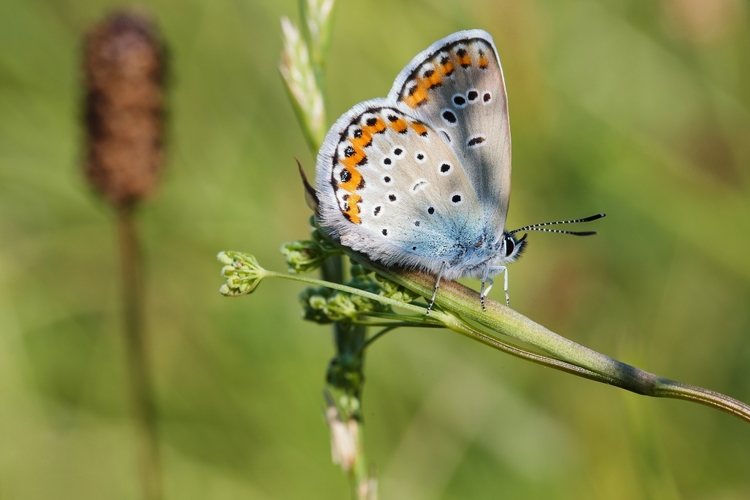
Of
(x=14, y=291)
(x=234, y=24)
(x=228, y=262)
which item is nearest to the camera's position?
(x=228, y=262)

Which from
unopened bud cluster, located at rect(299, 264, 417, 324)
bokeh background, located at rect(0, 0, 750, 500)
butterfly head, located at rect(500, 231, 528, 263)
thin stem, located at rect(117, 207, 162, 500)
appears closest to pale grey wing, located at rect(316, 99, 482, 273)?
butterfly head, located at rect(500, 231, 528, 263)

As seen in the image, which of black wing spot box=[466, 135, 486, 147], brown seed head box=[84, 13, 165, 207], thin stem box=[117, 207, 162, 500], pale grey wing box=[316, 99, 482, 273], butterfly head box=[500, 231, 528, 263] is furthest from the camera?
brown seed head box=[84, 13, 165, 207]

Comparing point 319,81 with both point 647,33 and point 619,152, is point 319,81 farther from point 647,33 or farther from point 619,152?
point 647,33

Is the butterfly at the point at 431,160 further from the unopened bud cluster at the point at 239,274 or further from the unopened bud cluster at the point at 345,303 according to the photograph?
the unopened bud cluster at the point at 239,274

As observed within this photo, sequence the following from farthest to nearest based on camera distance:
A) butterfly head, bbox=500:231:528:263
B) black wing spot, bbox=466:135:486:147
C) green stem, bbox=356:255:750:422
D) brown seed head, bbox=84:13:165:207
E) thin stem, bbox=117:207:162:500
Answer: brown seed head, bbox=84:13:165:207 < thin stem, bbox=117:207:162:500 < butterfly head, bbox=500:231:528:263 < black wing spot, bbox=466:135:486:147 < green stem, bbox=356:255:750:422

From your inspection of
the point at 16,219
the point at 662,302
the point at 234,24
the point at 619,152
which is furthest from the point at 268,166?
the point at 662,302

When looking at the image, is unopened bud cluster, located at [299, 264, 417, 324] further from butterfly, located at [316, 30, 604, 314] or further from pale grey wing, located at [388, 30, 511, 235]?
pale grey wing, located at [388, 30, 511, 235]

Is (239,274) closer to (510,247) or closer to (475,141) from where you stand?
(475,141)

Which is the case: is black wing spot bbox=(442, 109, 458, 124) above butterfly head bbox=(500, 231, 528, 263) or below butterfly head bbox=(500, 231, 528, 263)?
above

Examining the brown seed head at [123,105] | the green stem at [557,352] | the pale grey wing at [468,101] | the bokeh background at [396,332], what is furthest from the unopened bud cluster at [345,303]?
the bokeh background at [396,332]
